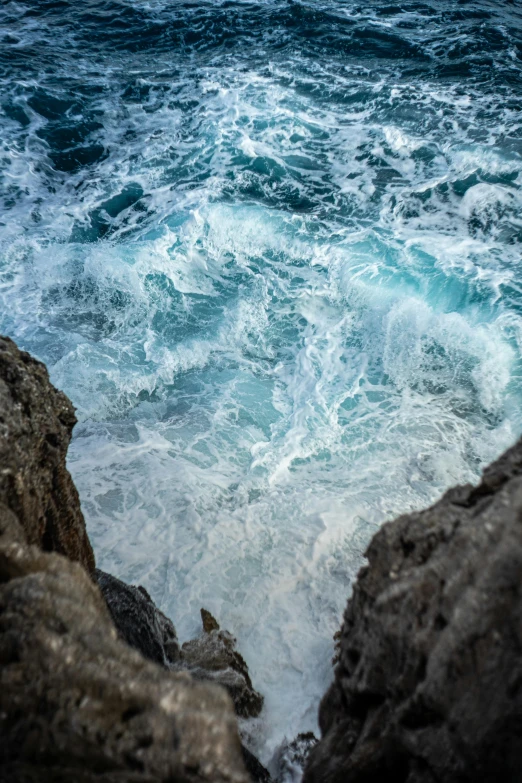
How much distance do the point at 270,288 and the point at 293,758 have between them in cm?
712

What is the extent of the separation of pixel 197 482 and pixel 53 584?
13.4 feet

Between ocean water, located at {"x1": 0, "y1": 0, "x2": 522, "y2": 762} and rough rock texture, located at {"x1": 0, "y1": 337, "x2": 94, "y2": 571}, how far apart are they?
169 cm

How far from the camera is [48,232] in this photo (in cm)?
1085

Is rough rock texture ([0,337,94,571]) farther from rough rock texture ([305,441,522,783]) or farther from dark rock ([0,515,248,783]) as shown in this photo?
rough rock texture ([305,441,522,783])

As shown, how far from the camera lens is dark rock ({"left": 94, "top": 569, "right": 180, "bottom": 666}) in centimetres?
392

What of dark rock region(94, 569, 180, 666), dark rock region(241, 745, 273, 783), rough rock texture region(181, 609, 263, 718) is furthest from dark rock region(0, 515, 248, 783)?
rough rock texture region(181, 609, 263, 718)

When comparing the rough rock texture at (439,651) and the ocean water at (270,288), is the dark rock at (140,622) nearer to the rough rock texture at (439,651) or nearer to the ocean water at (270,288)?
the ocean water at (270,288)

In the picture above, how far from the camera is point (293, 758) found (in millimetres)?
3715

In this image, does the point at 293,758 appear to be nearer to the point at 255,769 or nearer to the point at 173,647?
the point at 255,769

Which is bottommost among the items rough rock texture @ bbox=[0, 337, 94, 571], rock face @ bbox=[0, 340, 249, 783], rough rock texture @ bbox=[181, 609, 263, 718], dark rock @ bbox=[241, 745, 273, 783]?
rough rock texture @ bbox=[181, 609, 263, 718]

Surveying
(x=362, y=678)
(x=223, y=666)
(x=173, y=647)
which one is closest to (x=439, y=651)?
(x=362, y=678)

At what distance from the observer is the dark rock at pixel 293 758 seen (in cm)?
360

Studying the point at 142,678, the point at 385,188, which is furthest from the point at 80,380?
the point at 385,188

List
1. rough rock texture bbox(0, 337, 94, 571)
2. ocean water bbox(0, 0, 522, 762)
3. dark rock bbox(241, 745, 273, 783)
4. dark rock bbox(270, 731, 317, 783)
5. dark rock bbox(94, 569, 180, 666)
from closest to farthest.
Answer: rough rock texture bbox(0, 337, 94, 571) → dark rock bbox(241, 745, 273, 783) → dark rock bbox(270, 731, 317, 783) → dark rock bbox(94, 569, 180, 666) → ocean water bbox(0, 0, 522, 762)
